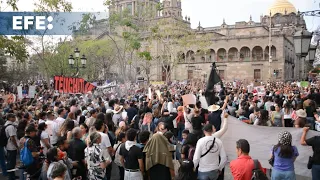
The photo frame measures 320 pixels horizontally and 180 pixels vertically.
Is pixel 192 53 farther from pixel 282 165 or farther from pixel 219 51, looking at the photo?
pixel 282 165

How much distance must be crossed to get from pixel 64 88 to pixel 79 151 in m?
10.4

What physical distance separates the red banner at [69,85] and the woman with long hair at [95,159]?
34.2 ft

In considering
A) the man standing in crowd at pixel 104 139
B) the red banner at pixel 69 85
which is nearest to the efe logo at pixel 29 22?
the red banner at pixel 69 85

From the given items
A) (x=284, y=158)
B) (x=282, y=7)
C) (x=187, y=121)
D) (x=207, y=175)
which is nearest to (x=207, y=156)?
(x=207, y=175)

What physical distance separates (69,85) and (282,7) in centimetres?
6725

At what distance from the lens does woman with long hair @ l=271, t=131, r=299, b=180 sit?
5.52 meters

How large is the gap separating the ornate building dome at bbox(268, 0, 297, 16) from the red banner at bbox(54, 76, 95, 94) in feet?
216

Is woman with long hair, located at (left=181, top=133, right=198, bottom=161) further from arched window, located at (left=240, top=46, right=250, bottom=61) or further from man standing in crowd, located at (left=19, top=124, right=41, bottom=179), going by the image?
arched window, located at (left=240, top=46, right=250, bottom=61)

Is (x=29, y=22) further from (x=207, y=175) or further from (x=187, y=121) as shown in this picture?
(x=207, y=175)

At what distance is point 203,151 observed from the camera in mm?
5855

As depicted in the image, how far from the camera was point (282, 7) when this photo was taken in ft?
241

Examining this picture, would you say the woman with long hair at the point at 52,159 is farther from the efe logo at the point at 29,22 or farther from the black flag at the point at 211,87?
the efe logo at the point at 29,22

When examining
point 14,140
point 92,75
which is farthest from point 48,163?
point 92,75

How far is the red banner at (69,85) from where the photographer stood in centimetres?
1605
